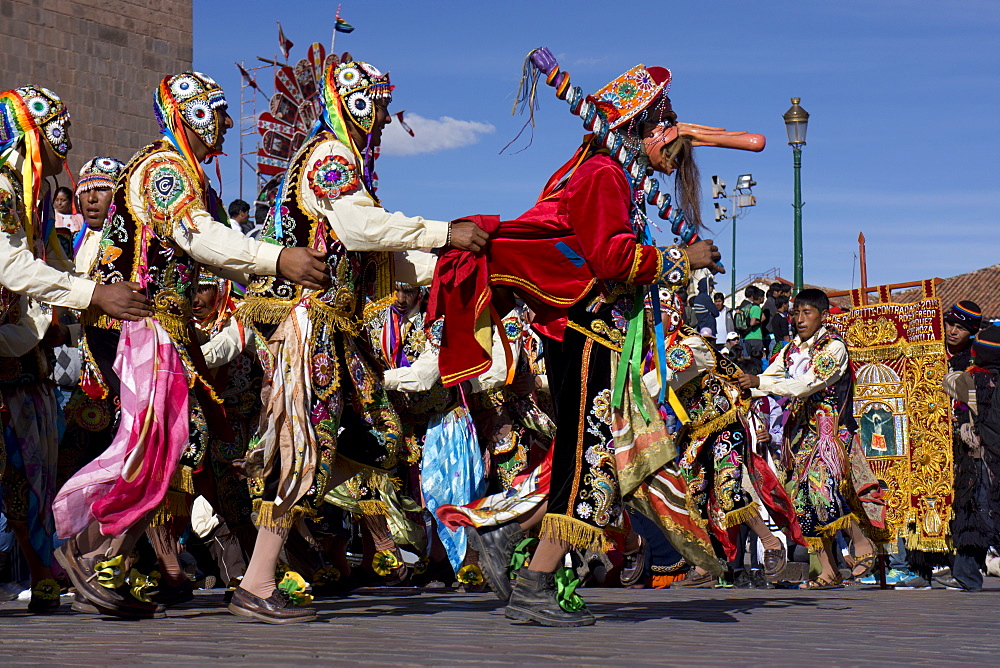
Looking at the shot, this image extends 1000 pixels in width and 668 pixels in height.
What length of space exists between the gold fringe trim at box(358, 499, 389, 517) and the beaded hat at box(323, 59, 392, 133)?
99.3 inches

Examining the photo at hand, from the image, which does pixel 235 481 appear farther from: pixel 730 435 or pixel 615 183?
pixel 730 435

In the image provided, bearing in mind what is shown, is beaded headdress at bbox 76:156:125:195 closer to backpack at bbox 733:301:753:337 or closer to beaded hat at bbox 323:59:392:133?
beaded hat at bbox 323:59:392:133

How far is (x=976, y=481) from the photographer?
28.5 ft

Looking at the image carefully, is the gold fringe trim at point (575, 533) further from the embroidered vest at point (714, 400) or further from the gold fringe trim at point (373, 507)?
the embroidered vest at point (714, 400)

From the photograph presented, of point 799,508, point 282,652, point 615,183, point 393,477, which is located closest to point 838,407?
point 799,508

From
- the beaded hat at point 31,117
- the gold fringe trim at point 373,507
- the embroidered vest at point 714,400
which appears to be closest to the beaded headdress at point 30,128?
the beaded hat at point 31,117

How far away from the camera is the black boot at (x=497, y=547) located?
5.40m

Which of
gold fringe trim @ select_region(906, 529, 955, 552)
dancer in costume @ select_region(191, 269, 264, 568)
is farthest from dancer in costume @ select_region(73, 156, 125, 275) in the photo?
gold fringe trim @ select_region(906, 529, 955, 552)

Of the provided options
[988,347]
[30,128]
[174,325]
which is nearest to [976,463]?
[988,347]

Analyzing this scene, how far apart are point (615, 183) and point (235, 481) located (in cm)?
232

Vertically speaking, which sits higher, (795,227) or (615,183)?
(795,227)

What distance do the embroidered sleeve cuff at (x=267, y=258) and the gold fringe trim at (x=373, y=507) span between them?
2.46 metres

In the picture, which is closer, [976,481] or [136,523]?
[136,523]

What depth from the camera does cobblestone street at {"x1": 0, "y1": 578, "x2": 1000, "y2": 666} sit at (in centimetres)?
428
